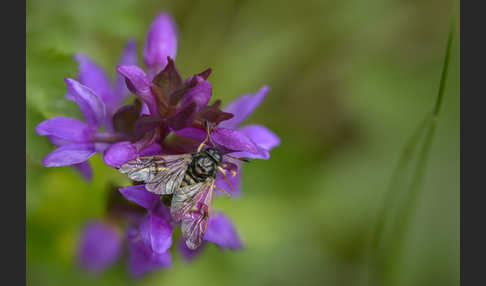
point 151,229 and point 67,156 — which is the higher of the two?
point 67,156

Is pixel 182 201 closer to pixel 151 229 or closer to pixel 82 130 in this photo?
pixel 151 229

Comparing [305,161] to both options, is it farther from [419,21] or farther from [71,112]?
[71,112]

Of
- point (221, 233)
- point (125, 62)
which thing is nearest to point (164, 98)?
point (125, 62)

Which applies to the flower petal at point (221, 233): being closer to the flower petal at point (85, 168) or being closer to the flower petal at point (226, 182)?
the flower petal at point (226, 182)

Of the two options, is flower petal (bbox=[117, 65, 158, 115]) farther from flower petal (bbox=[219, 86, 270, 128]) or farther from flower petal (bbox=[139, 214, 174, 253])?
flower petal (bbox=[139, 214, 174, 253])

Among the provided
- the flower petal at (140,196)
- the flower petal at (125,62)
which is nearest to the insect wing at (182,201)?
the flower petal at (140,196)

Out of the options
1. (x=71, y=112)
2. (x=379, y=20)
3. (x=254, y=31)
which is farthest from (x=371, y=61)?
(x=71, y=112)

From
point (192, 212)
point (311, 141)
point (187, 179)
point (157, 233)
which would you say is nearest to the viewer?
point (157, 233)
